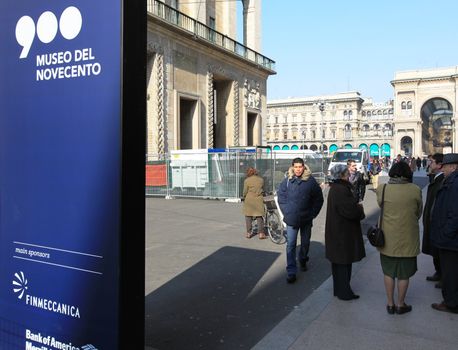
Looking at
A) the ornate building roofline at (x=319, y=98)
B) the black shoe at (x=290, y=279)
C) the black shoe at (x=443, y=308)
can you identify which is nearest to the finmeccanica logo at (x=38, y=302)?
the black shoe at (x=290, y=279)

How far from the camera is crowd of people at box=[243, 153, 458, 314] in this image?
5.08 metres

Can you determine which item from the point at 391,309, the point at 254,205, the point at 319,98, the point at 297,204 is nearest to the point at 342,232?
the point at 391,309

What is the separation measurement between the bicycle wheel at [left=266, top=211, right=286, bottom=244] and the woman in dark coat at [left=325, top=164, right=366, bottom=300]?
392 centimetres

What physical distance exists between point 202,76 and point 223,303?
23429 mm

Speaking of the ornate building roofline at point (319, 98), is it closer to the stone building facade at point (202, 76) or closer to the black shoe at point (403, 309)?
the stone building facade at point (202, 76)

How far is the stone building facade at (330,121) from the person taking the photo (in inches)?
5138

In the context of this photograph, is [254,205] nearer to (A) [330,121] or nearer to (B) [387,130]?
(A) [330,121]

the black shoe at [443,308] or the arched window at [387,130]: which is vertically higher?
the arched window at [387,130]

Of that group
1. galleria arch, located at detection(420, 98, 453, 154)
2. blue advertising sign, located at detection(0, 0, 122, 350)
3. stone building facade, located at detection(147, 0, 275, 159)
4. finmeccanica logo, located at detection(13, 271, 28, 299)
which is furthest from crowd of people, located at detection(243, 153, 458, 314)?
Result: galleria arch, located at detection(420, 98, 453, 154)

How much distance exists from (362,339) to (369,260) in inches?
148

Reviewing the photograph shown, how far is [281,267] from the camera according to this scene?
24.8 ft

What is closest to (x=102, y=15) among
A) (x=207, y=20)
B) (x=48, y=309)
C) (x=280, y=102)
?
(x=48, y=309)

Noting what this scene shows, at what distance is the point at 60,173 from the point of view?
2.88 metres

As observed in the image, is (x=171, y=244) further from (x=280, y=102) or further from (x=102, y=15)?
(x=280, y=102)
